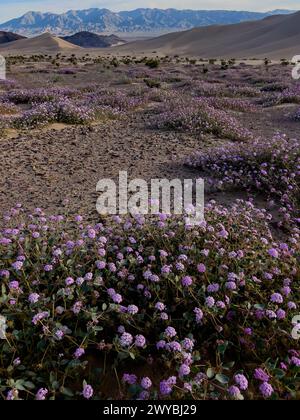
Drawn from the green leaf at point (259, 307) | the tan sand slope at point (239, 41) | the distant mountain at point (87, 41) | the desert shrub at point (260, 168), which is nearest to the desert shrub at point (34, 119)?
the desert shrub at point (260, 168)

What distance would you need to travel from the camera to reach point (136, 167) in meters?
7.61

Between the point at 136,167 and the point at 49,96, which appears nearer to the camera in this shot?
the point at 136,167

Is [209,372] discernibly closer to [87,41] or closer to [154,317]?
[154,317]

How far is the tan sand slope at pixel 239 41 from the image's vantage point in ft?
230

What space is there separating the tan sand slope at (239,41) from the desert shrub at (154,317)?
62.0m

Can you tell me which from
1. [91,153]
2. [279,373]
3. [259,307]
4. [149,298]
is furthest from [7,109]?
[279,373]

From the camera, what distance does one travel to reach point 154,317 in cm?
309

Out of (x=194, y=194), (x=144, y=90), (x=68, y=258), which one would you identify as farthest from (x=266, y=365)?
(x=144, y=90)

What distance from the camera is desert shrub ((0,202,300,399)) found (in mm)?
2666

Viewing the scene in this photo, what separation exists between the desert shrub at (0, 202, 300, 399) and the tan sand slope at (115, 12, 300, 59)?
62029 millimetres

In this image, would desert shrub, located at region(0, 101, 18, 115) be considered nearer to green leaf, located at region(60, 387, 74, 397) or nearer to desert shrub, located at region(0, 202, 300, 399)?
desert shrub, located at region(0, 202, 300, 399)

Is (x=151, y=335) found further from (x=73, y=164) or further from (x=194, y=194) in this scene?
(x=73, y=164)

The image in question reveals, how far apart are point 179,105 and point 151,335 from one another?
36.3 feet

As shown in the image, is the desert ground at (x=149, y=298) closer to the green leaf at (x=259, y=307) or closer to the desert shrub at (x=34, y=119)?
the green leaf at (x=259, y=307)
